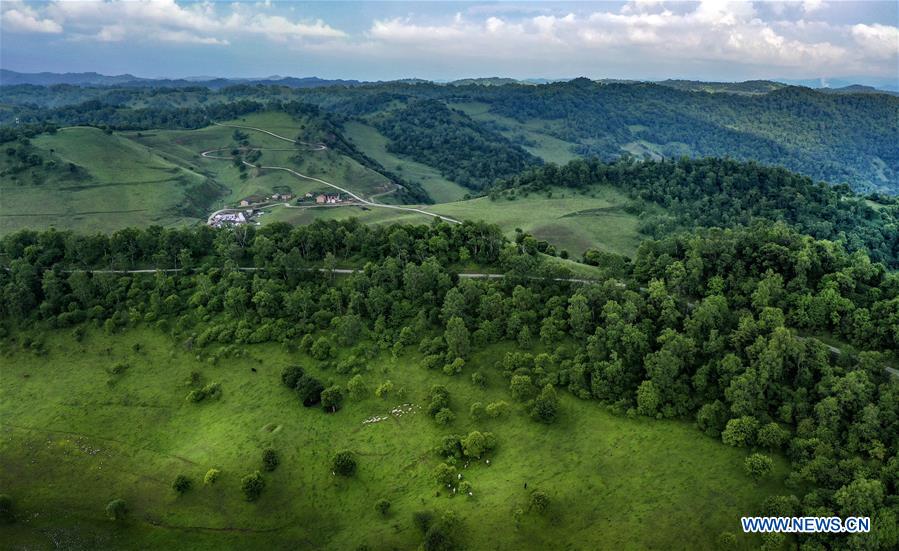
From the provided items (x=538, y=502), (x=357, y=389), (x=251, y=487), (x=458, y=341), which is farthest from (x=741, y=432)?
(x=251, y=487)

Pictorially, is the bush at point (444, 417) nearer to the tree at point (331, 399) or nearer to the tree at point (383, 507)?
the tree at point (383, 507)

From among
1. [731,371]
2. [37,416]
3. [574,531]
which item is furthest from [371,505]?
[37,416]

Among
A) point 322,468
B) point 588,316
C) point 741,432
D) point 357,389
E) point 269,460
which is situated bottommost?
point 322,468

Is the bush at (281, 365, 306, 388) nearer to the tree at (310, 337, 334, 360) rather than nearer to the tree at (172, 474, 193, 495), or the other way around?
the tree at (310, 337, 334, 360)

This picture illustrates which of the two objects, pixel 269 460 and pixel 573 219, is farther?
pixel 573 219

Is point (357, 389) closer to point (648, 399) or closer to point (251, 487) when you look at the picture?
point (251, 487)

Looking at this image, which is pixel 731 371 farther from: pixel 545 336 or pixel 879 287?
pixel 879 287
